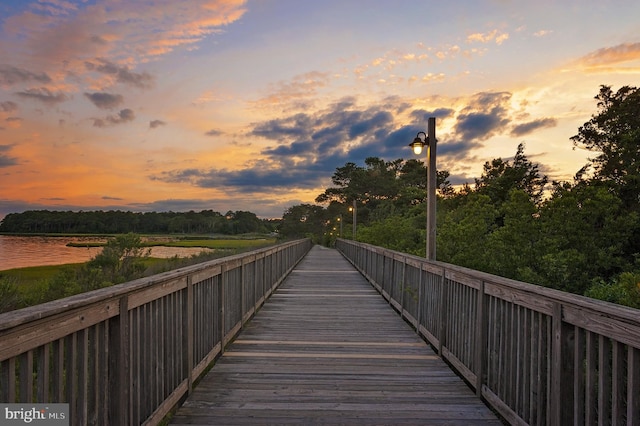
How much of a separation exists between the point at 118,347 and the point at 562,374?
2.49 metres

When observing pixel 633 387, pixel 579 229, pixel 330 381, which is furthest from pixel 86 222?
pixel 633 387

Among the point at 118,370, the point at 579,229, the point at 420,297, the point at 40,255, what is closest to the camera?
the point at 118,370

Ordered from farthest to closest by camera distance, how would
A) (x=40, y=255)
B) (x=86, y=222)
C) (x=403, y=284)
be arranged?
(x=86, y=222) < (x=40, y=255) < (x=403, y=284)

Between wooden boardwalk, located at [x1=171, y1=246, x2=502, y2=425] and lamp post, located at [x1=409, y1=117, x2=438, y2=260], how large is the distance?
140 cm

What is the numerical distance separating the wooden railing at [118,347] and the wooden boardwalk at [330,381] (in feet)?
1.04

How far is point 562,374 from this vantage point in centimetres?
238

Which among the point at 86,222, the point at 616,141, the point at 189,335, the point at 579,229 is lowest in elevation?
the point at 189,335

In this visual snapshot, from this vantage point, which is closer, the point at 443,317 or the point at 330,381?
the point at 330,381

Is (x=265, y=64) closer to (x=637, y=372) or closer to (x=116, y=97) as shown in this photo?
(x=116, y=97)

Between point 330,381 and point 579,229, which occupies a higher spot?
point 579,229

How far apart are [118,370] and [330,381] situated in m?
2.11

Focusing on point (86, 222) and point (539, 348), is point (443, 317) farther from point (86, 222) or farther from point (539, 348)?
point (86, 222)

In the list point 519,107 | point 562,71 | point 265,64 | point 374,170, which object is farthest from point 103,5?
point 374,170

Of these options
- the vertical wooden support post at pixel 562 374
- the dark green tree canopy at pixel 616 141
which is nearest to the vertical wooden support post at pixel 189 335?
the vertical wooden support post at pixel 562 374
